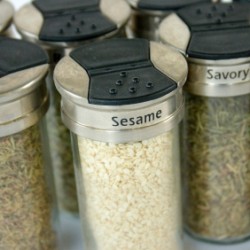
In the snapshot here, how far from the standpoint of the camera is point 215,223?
0.84 m

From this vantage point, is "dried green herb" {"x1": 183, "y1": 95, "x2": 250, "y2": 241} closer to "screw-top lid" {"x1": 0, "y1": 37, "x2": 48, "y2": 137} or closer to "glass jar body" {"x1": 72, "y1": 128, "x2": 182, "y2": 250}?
"glass jar body" {"x1": 72, "y1": 128, "x2": 182, "y2": 250}

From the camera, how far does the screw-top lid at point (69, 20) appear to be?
767 millimetres

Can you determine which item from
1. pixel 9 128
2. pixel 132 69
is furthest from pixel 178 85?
pixel 9 128

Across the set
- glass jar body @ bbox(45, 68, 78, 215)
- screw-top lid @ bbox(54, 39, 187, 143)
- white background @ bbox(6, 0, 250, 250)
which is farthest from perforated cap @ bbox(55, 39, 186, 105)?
white background @ bbox(6, 0, 250, 250)

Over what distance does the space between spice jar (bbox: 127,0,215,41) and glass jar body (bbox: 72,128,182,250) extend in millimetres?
234

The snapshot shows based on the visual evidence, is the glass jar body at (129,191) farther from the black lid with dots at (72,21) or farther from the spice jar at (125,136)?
the black lid with dots at (72,21)

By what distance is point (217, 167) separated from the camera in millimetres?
792

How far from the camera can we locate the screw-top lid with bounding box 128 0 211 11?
34.2 inches

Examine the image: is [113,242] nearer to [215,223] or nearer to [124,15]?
[215,223]

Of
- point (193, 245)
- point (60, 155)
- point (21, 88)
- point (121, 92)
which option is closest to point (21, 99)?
point (21, 88)

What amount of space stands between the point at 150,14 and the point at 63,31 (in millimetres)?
177

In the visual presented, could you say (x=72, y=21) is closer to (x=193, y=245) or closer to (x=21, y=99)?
(x=21, y=99)

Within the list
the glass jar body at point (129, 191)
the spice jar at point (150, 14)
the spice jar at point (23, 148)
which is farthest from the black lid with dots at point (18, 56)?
the spice jar at point (150, 14)

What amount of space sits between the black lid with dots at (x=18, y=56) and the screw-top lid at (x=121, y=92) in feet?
0.11
